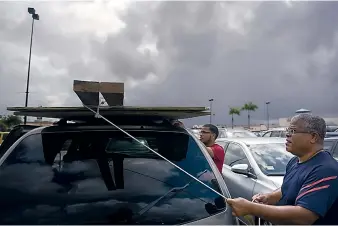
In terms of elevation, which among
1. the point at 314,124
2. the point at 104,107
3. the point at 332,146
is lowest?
the point at 332,146

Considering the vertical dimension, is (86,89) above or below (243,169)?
above

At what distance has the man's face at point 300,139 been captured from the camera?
7.40 ft

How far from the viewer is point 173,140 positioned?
2832 mm

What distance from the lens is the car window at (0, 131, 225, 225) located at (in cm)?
206

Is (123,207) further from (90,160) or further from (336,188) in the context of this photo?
(336,188)

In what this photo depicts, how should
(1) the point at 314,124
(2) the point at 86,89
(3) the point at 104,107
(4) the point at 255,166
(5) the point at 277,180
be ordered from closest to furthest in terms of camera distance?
(1) the point at 314,124 → (2) the point at 86,89 → (3) the point at 104,107 → (5) the point at 277,180 → (4) the point at 255,166

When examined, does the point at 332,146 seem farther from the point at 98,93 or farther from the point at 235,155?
the point at 98,93

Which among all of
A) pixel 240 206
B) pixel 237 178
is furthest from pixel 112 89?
pixel 237 178

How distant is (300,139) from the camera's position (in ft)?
7.47

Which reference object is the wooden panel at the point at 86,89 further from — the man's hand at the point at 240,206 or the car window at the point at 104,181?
Answer: the man's hand at the point at 240,206

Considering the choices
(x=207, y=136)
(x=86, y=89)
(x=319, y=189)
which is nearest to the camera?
(x=319, y=189)

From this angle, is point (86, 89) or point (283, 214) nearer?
point (283, 214)

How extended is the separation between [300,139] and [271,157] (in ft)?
10.8

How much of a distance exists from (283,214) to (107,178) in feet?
3.93
